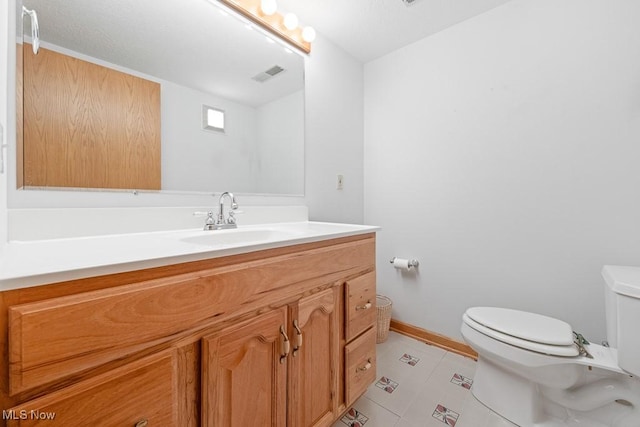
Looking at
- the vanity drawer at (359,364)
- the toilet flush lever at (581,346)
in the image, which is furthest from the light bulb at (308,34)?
the toilet flush lever at (581,346)

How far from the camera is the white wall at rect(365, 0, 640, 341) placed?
1219 mm

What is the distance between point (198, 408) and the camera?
62 centimetres

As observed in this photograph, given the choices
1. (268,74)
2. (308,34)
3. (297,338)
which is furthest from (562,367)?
(308,34)

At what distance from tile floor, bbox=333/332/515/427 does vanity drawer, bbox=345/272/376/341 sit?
41 centimetres

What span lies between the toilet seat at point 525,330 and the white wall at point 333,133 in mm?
1021

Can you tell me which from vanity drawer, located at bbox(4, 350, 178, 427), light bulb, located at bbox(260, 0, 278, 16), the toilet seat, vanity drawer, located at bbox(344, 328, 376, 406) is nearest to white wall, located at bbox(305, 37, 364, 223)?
light bulb, located at bbox(260, 0, 278, 16)

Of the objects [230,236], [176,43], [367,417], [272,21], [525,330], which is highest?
[272,21]

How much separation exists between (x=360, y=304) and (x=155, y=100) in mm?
1220

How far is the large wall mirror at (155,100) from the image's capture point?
826mm

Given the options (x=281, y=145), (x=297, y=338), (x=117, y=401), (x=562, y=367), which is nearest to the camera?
(x=117, y=401)

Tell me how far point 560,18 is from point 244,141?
1754 millimetres

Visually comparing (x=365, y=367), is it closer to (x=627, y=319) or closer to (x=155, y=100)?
(x=627, y=319)

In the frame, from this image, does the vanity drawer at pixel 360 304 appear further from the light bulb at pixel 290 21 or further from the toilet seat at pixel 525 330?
the light bulb at pixel 290 21

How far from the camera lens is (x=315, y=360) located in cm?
93
